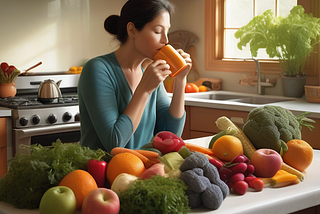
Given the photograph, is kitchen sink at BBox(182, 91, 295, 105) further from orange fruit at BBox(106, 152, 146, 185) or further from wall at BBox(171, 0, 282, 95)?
orange fruit at BBox(106, 152, 146, 185)

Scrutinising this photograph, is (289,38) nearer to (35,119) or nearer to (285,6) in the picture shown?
(285,6)

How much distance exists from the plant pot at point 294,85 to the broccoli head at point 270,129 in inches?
66.8

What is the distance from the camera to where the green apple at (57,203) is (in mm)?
793

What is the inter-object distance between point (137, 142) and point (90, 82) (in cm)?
33

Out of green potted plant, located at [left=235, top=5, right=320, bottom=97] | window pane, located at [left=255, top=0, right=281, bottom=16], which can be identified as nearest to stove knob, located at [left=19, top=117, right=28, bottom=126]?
green potted plant, located at [left=235, top=5, right=320, bottom=97]

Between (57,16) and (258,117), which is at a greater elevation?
(57,16)

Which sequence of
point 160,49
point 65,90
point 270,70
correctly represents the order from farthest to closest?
point 65,90, point 270,70, point 160,49

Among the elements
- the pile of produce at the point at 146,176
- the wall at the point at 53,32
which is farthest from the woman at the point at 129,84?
the wall at the point at 53,32

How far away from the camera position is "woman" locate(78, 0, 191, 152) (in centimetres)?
134

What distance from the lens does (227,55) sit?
140 inches

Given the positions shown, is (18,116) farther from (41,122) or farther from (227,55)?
(227,55)

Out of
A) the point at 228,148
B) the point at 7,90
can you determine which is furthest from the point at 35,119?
the point at 228,148

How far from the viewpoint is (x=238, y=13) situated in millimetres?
3445

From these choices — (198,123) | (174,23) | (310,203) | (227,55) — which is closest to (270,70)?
(227,55)
